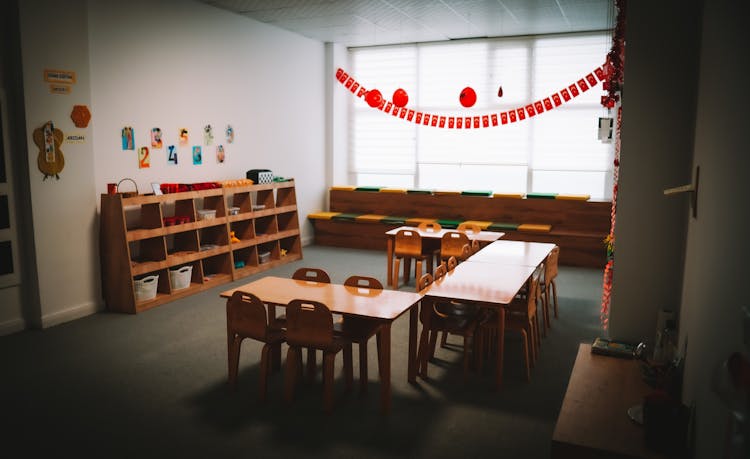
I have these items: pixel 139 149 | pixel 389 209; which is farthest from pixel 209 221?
pixel 389 209

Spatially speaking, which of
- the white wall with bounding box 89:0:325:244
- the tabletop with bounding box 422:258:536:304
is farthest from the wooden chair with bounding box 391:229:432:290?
the white wall with bounding box 89:0:325:244

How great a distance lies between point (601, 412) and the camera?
8.36ft

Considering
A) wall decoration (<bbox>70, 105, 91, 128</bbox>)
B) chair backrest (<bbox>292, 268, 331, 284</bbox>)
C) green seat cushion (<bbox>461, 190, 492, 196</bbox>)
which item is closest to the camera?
chair backrest (<bbox>292, 268, 331, 284</bbox>)

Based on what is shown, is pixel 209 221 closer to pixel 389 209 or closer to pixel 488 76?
pixel 389 209

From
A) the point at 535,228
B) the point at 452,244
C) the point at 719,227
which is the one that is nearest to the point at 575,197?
the point at 535,228

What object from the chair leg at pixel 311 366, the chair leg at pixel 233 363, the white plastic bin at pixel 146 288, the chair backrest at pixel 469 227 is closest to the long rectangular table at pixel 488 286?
the chair leg at pixel 311 366

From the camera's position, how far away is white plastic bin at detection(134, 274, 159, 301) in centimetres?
572

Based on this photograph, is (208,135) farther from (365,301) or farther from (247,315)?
(365,301)

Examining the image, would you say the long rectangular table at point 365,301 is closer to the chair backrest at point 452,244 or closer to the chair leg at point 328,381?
the chair leg at point 328,381

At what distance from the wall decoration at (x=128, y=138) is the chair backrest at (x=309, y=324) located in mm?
3470

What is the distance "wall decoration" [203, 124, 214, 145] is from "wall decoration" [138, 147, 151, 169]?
0.94m

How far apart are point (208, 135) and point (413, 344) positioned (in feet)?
14.3

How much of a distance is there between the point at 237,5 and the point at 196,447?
18.0 ft

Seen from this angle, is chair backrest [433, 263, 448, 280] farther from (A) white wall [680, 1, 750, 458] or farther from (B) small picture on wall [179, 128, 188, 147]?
(B) small picture on wall [179, 128, 188, 147]
